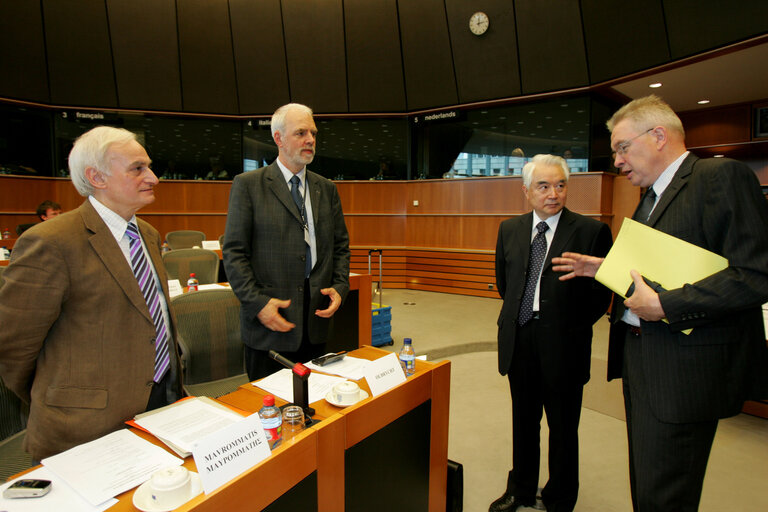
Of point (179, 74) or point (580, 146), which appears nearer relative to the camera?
point (580, 146)

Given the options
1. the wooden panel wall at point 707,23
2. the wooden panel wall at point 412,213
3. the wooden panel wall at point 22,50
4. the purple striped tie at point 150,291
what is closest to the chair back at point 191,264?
the purple striped tie at point 150,291

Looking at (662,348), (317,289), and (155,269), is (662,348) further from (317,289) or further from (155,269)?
(155,269)

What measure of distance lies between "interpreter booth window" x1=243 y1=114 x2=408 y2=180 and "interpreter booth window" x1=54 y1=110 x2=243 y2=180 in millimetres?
323

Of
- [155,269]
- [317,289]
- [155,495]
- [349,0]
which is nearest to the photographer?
[155,495]

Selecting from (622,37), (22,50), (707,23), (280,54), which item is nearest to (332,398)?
(707,23)

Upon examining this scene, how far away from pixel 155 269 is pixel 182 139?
26.5ft

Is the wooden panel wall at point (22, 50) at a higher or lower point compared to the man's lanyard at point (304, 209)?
higher

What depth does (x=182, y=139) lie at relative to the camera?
8531 mm

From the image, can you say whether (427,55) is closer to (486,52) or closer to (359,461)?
(486,52)

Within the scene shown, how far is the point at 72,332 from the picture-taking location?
1.25m

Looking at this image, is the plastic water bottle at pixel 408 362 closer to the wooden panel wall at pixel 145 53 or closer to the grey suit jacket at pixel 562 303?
the grey suit jacket at pixel 562 303

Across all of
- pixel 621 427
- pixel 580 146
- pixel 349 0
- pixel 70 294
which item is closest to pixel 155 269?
pixel 70 294

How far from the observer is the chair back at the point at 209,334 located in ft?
7.71

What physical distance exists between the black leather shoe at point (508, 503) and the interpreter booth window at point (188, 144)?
817 centimetres
